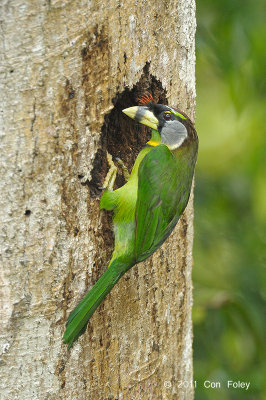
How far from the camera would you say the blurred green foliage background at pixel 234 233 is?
117 inches

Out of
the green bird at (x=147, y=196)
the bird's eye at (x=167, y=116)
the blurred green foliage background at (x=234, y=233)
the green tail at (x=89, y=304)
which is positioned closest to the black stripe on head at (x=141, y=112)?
the green bird at (x=147, y=196)

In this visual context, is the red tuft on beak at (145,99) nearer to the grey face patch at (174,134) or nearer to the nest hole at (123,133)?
the nest hole at (123,133)

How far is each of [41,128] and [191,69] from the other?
86 cm

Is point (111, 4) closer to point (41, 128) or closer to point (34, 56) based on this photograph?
point (34, 56)

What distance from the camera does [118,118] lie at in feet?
7.69

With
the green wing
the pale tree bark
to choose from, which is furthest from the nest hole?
the green wing

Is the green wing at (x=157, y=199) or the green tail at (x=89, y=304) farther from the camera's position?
the green wing at (x=157, y=199)

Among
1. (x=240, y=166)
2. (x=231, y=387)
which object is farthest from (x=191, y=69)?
(x=240, y=166)

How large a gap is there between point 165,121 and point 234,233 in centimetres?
154

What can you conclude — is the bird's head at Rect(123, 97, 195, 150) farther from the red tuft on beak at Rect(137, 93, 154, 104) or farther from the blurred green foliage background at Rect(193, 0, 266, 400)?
the blurred green foliage background at Rect(193, 0, 266, 400)

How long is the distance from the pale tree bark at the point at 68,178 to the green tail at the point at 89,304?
0.13ft

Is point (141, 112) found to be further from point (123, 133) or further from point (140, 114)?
point (123, 133)

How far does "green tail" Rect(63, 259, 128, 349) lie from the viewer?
1997mm

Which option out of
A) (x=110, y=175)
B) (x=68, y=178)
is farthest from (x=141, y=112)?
(x=68, y=178)
